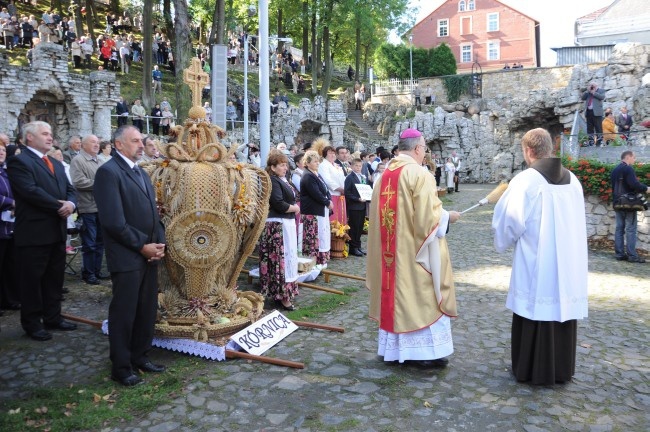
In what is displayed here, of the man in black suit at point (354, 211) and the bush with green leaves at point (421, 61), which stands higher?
the bush with green leaves at point (421, 61)

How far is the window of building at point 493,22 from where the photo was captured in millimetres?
53375

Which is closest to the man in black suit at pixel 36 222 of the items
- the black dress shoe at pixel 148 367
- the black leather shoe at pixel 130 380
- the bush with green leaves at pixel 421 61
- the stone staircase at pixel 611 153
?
the black dress shoe at pixel 148 367

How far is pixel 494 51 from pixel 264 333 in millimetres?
53920

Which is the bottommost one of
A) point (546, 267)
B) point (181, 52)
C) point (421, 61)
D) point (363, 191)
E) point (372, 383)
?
point (372, 383)

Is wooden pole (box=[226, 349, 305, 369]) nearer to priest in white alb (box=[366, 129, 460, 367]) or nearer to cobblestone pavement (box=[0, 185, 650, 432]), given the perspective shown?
cobblestone pavement (box=[0, 185, 650, 432])

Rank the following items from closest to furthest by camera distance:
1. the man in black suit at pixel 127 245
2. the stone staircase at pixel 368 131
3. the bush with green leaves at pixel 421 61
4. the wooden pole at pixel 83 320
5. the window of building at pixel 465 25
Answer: the man in black suit at pixel 127 245
the wooden pole at pixel 83 320
the stone staircase at pixel 368 131
the bush with green leaves at pixel 421 61
the window of building at pixel 465 25

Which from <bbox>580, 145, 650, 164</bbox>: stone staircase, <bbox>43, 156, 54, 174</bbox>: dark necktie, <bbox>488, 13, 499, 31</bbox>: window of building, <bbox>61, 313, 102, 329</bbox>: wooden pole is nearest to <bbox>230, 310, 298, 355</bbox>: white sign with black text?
<bbox>61, 313, 102, 329</bbox>: wooden pole

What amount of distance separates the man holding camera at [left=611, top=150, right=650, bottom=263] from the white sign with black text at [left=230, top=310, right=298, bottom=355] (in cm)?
762

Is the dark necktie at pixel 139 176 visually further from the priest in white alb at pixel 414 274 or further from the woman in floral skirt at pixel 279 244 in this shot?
the woman in floral skirt at pixel 279 244

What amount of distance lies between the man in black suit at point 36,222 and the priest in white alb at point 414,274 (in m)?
3.31

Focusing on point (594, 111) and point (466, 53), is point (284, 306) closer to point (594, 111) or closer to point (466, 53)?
point (594, 111)

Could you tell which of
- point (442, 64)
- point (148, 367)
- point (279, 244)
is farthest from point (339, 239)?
point (442, 64)

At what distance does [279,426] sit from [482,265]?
6844mm

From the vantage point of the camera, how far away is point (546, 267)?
185 inches
